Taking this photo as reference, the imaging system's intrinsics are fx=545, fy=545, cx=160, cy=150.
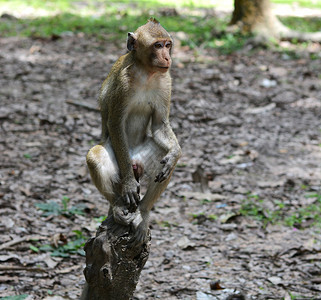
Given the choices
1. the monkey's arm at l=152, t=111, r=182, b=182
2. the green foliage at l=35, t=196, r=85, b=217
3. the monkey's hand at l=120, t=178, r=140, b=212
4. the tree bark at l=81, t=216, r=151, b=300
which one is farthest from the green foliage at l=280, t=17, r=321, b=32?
the tree bark at l=81, t=216, r=151, b=300

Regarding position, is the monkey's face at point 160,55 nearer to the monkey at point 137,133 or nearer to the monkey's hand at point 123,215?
the monkey at point 137,133

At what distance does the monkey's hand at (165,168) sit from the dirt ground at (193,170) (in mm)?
1442

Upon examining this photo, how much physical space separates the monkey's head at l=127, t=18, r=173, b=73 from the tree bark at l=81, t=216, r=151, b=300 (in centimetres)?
125

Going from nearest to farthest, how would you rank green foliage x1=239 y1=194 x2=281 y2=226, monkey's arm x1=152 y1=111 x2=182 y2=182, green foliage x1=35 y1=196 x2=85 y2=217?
monkey's arm x1=152 y1=111 x2=182 y2=182
green foliage x1=35 y1=196 x2=85 y2=217
green foliage x1=239 y1=194 x2=281 y2=226

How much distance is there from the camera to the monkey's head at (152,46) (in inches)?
160

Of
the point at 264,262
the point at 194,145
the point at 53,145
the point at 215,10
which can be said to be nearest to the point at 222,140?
the point at 194,145

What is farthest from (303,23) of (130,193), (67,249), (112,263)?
(112,263)

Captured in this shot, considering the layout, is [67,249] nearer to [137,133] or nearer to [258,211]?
[137,133]

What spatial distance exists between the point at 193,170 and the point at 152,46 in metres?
3.92

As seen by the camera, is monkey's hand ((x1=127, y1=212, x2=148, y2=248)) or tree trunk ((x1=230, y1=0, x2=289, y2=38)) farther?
tree trunk ((x1=230, y1=0, x2=289, y2=38))

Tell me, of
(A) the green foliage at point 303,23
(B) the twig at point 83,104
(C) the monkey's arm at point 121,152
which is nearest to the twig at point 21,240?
(C) the monkey's arm at point 121,152

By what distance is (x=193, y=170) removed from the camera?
7844mm

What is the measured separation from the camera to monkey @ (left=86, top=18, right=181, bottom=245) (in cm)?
418

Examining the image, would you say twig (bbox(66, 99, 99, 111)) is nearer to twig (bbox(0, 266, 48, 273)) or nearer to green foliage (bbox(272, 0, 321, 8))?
twig (bbox(0, 266, 48, 273))
